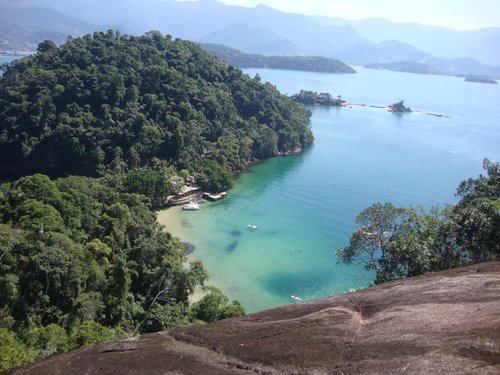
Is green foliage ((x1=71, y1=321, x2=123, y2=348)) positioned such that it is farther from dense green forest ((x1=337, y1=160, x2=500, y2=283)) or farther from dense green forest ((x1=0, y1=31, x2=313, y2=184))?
dense green forest ((x1=0, y1=31, x2=313, y2=184))

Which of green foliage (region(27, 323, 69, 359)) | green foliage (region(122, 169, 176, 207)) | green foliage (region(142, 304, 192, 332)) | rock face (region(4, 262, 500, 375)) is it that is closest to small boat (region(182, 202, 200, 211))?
green foliage (region(122, 169, 176, 207))

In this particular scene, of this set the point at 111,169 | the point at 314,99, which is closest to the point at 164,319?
the point at 111,169

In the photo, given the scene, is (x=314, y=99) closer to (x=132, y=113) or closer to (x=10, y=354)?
(x=132, y=113)

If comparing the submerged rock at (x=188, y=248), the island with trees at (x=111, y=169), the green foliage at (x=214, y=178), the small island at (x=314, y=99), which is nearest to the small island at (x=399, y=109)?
the small island at (x=314, y=99)

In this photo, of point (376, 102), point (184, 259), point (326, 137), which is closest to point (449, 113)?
point (376, 102)

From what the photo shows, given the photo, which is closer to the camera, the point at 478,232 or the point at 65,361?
the point at 65,361

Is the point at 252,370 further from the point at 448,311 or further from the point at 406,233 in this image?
the point at 406,233

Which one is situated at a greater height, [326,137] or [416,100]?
[416,100]

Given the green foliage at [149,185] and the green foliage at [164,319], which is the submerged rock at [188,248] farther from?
the green foliage at [164,319]
